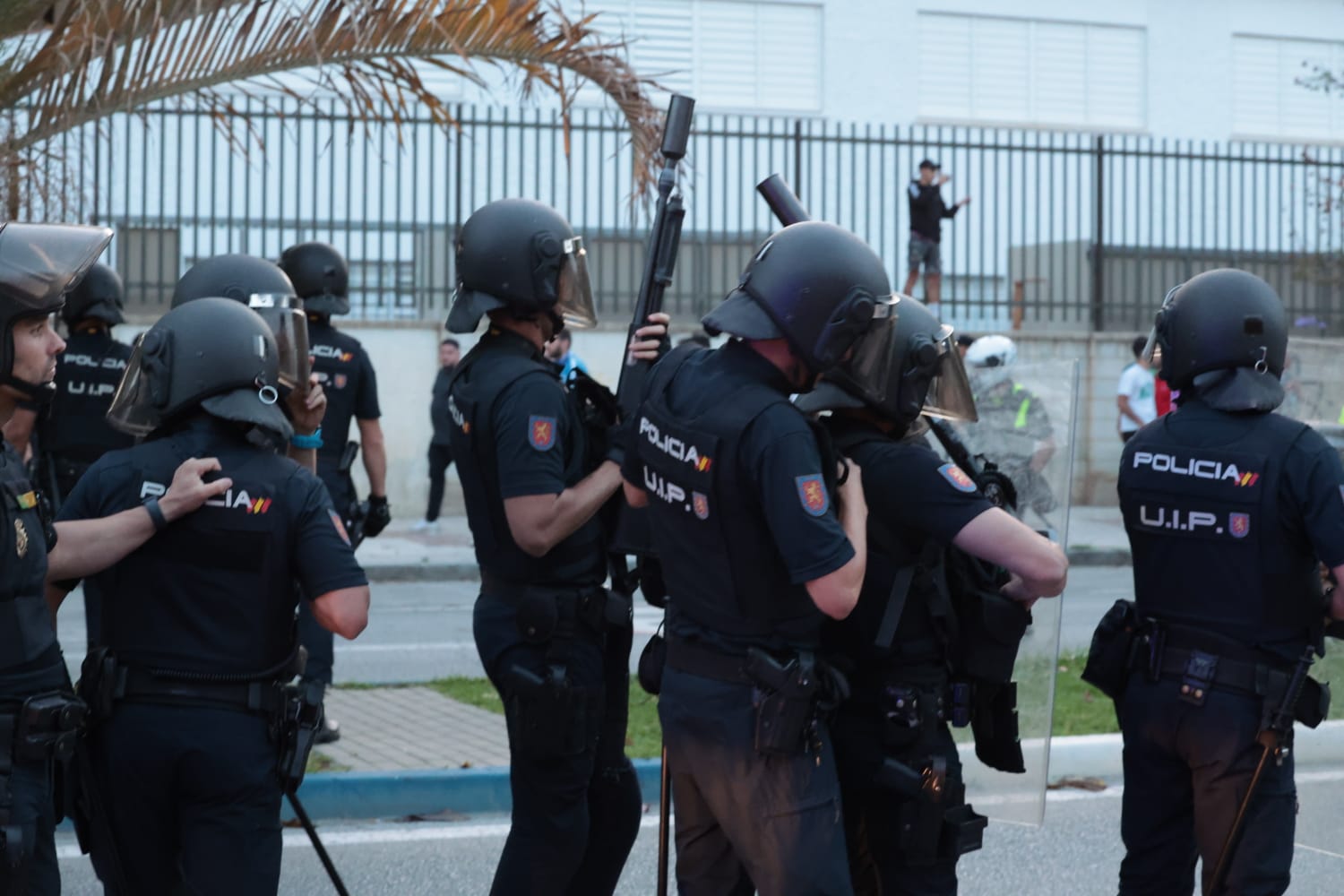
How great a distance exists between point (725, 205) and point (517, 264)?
39.3 ft

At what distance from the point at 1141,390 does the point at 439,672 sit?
896cm

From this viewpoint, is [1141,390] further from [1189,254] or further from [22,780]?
[22,780]

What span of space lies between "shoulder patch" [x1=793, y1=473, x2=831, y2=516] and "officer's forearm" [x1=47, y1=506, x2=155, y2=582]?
4.21 feet

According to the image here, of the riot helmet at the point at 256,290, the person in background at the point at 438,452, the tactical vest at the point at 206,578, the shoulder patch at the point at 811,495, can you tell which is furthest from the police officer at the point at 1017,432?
the person in background at the point at 438,452

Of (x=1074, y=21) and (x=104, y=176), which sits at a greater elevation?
(x=1074, y=21)

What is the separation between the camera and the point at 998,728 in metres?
3.80

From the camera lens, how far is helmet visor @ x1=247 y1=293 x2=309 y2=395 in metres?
4.29

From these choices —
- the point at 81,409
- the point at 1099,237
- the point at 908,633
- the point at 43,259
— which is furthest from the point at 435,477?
the point at 43,259

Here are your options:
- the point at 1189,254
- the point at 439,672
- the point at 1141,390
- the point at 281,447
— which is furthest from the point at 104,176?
the point at 281,447

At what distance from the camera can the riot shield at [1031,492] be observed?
4383 mm

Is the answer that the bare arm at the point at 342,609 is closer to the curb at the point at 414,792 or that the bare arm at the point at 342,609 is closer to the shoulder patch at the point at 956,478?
the shoulder patch at the point at 956,478

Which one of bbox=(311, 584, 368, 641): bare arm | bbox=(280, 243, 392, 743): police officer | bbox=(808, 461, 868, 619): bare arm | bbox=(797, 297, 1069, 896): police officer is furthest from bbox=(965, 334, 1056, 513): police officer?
bbox=(280, 243, 392, 743): police officer

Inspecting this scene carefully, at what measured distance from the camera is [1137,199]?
16.8 meters

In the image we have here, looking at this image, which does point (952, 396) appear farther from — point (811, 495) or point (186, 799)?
point (186, 799)
